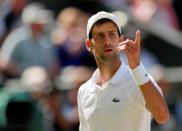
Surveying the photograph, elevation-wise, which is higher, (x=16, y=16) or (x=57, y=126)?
(x=16, y=16)

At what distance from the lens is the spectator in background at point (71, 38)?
38.7 ft

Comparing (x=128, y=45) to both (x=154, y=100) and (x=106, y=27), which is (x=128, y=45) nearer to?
(x=154, y=100)

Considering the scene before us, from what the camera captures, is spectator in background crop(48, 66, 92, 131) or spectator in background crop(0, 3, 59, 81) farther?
spectator in background crop(0, 3, 59, 81)

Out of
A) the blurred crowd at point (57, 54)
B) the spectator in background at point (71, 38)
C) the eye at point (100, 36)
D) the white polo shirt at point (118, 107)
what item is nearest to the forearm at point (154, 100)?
the white polo shirt at point (118, 107)

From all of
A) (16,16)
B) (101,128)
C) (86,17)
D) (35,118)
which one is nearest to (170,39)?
(86,17)

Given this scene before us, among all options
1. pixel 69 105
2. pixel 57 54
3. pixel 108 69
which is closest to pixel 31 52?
pixel 57 54

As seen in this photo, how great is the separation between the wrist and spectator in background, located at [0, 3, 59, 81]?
506 centimetres

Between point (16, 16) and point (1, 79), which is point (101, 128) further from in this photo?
point (16, 16)

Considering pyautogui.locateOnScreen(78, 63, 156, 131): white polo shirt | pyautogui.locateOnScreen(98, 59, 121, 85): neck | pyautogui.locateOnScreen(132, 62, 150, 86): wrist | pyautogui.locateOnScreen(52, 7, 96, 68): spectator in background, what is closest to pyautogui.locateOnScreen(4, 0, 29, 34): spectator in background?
pyautogui.locateOnScreen(52, 7, 96, 68): spectator in background

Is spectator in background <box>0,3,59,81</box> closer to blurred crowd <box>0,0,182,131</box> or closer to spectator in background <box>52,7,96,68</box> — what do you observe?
blurred crowd <box>0,0,182,131</box>

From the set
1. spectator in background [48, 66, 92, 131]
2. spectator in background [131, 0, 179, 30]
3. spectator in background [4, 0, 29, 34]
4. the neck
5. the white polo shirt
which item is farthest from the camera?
spectator in background [131, 0, 179, 30]

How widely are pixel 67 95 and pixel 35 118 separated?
Result: 2.98 feet

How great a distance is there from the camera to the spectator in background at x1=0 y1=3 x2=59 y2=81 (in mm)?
11367

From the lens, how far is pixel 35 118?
33.6 ft
